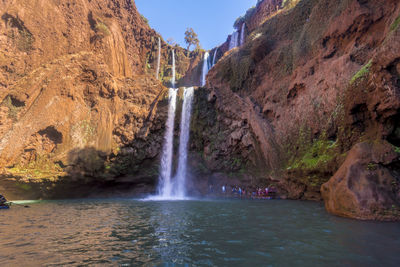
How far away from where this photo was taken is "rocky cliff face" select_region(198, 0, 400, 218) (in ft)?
41.0

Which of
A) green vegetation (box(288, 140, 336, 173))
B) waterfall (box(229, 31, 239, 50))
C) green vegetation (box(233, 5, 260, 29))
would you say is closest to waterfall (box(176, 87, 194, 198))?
green vegetation (box(288, 140, 336, 173))

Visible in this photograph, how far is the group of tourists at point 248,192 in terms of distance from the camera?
2230cm

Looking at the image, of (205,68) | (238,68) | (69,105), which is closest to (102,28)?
(69,105)

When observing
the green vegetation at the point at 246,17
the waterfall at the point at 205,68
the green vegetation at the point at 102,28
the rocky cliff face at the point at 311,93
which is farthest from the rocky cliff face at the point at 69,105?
the green vegetation at the point at 246,17

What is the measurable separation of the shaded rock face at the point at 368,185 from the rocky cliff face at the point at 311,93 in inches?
4.8

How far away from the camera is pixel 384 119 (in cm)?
1218

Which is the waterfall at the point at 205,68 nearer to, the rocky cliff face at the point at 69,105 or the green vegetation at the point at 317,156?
the rocky cliff face at the point at 69,105

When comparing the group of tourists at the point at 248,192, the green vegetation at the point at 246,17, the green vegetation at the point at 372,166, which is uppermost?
the green vegetation at the point at 246,17

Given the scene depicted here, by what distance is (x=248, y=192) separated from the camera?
25422 mm

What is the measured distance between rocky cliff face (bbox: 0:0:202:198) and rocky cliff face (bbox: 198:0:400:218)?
961 centimetres

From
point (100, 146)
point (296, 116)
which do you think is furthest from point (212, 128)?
point (100, 146)

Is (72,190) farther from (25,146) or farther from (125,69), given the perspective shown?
(125,69)

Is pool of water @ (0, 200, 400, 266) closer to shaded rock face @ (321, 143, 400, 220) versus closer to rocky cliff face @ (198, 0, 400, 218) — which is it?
shaded rock face @ (321, 143, 400, 220)

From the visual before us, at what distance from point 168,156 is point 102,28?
20823 mm
